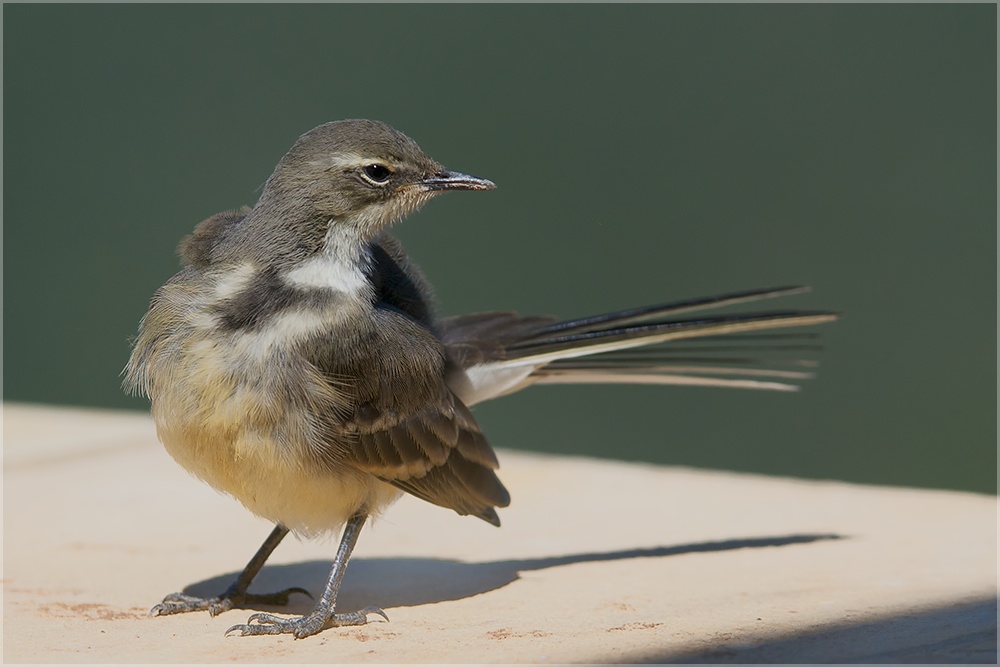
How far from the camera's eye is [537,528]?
17.7 ft

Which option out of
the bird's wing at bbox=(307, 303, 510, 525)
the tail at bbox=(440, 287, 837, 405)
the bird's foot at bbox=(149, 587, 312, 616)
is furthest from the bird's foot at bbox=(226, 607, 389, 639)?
the tail at bbox=(440, 287, 837, 405)

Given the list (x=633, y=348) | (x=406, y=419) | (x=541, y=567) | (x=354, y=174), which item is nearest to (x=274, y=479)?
(x=406, y=419)

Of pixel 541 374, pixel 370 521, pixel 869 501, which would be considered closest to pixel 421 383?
pixel 370 521

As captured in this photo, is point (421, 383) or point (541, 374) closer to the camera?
point (421, 383)

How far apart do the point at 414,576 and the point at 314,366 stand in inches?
41.3

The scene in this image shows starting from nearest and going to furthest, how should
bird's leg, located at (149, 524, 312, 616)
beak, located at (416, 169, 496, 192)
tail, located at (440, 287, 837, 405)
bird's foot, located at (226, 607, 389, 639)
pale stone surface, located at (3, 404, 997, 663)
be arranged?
pale stone surface, located at (3, 404, 997, 663), bird's foot, located at (226, 607, 389, 639), bird's leg, located at (149, 524, 312, 616), beak, located at (416, 169, 496, 192), tail, located at (440, 287, 837, 405)

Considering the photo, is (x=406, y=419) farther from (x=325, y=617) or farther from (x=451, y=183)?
(x=451, y=183)

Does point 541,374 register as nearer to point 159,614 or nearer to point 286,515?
point 286,515

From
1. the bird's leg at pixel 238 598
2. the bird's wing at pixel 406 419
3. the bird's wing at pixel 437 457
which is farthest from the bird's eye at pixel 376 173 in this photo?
the bird's leg at pixel 238 598

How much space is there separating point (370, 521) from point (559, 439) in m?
5.74

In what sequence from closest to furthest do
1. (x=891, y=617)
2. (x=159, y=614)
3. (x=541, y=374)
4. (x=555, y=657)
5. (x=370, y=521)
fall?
1. (x=555, y=657)
2. (x=891, y=617)
3. (x=159, y=614)
4. (x=370, y=521)
5. (x=541, y=374)

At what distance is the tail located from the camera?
4930mm

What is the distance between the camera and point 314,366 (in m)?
4.11

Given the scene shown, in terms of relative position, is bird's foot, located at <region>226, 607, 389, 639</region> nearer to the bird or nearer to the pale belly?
the bird
